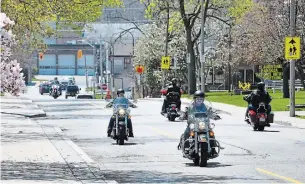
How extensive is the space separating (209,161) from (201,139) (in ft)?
5.10

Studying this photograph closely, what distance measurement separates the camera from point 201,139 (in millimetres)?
17266

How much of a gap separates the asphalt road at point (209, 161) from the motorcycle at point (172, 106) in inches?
164

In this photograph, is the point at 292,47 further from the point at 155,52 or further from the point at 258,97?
the point at 155,52

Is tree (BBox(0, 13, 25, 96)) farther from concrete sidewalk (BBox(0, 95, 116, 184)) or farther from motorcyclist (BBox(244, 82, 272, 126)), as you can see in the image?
motorcyclist (BBox(244, 82, 272, 126))

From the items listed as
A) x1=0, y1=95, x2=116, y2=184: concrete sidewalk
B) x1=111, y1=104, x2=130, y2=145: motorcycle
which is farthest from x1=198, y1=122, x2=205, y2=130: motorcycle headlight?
x1=111, y1=104, x2=130, y2=145: motorcycle

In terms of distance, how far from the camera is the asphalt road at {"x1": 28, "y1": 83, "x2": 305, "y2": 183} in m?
15.7

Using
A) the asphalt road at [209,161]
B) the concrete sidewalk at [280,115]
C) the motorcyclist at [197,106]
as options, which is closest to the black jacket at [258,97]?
the asphalt road at [209,161]

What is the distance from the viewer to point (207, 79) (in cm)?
10031

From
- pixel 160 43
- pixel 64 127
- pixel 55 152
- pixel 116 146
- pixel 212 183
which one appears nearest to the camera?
pixel 212 183

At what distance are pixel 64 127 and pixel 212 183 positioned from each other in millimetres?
19594

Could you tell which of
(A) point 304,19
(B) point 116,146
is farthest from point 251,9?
(B) point 116,146

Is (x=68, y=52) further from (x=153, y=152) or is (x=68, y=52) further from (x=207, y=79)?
(x=153, y=152)

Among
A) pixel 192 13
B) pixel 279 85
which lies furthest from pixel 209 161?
pixel 279 85

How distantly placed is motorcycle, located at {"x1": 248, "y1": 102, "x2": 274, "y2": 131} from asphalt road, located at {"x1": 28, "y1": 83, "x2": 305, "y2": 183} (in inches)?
13.3
